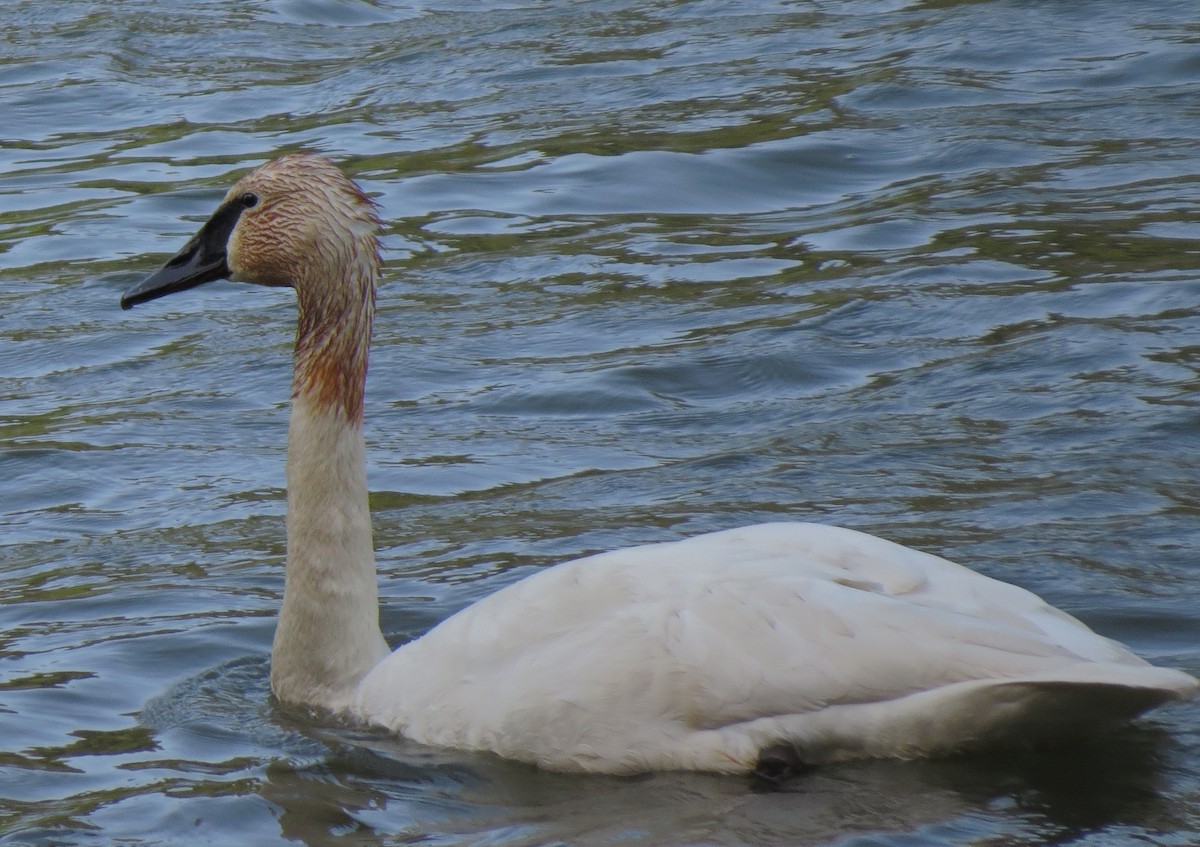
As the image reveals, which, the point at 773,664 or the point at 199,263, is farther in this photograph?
the point at 199,263

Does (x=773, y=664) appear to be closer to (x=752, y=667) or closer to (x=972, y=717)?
(x=752, y=667)

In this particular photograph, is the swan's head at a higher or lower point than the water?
higher

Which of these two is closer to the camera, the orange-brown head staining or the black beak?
the orange-brown head staining

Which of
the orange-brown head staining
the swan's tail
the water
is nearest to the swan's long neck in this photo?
the orange-brown head staining

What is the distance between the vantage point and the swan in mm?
5141

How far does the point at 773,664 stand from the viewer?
519cm

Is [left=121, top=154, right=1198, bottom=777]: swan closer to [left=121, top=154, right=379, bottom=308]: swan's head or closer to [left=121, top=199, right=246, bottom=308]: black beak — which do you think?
[left=121, top=154, right=379, bottom=308]: swan's head

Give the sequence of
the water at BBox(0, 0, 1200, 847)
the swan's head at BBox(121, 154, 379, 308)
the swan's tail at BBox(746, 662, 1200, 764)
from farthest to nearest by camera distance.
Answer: the swan's head at BBox(121, 154, 379, 308)
the water at BBox(0, 0, 1200, 847)
the swan's tail at BBox(746, 662, 1200, 764)

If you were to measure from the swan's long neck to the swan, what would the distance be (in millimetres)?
65

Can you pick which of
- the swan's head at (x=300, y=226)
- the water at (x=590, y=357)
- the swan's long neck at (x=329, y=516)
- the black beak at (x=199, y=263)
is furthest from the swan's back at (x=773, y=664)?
the black beak at (x=199, y=263)

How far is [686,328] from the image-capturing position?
987 cm

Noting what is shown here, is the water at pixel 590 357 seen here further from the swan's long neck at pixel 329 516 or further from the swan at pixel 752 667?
the swan's long neck at pixel 329 516

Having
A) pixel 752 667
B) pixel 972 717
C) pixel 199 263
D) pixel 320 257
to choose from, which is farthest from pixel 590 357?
pixel 972 717

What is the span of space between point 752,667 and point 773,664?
50 mm
